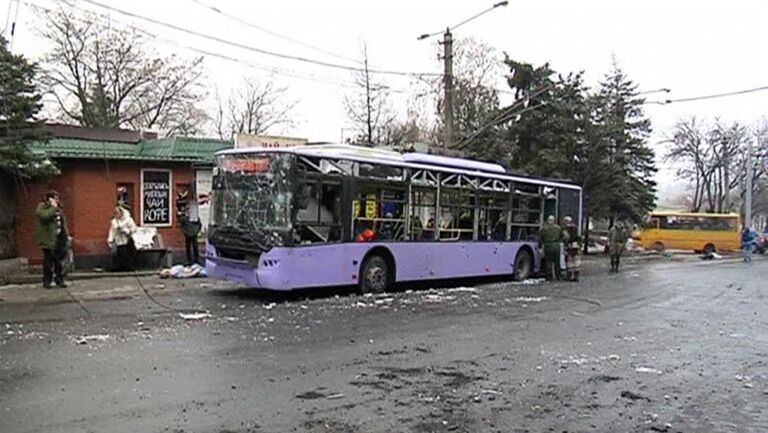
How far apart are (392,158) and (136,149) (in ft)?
30.6

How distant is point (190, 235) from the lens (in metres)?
19.4

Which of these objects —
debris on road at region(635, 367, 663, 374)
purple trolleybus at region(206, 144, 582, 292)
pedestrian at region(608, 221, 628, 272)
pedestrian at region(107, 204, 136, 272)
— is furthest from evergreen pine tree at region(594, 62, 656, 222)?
debris on road at region(635, 367, 663, 374)

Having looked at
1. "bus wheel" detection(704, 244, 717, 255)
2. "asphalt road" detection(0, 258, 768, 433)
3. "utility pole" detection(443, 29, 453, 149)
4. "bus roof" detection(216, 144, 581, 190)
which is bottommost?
"asphalt road" detection(0, 258, 768, 433)

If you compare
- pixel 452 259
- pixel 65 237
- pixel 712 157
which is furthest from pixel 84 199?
pixel 712 157

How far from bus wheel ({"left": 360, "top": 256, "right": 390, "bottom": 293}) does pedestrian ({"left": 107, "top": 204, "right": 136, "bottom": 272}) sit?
6.39 metres

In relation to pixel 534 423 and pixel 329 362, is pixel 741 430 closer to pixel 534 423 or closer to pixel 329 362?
pixel 534 423

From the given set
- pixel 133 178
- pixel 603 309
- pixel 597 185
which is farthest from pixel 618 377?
pixel 597 185

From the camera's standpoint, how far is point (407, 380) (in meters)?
8.06

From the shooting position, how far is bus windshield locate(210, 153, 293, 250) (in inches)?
555

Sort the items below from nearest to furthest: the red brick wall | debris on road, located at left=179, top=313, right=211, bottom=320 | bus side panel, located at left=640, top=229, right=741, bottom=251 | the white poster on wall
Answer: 1. debris on road, located at left=179, top=313, right=211, bottom=320
2. the red brick wall
3. the white poster on wall
4. bus side panel, located at left=640, top=229, right=741, bottom=251

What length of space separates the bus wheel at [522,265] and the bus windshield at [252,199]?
8.82 meters

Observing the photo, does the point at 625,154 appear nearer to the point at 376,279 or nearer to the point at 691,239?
the point at 691,239

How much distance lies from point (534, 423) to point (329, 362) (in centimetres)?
315

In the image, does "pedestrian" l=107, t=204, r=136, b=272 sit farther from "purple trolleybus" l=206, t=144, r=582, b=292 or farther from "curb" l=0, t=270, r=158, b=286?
"purple trolleybus" l=206, t=144, r=582, b=292
